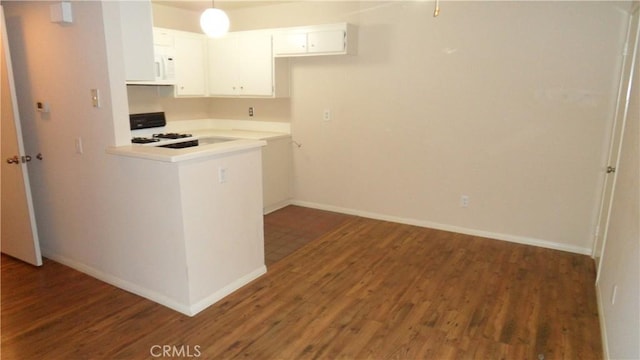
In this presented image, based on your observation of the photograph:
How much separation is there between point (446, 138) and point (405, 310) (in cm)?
210

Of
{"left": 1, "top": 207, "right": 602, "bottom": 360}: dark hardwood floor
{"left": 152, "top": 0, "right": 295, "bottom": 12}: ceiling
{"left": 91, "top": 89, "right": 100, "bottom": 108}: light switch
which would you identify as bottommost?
{"left": 1, "top": 207, "right": 602, "bottom": 360}: dark hardwood floor

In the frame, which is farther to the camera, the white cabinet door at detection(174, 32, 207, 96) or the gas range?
the white cabinet door at detection(174, 32, 207, 96)

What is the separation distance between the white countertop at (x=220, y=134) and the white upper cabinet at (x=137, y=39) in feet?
1.78

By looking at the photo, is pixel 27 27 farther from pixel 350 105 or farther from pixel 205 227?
pixel 350 105

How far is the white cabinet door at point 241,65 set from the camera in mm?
4902

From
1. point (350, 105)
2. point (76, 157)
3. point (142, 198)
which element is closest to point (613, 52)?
point (350, 105)

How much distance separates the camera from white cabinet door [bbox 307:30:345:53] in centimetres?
443

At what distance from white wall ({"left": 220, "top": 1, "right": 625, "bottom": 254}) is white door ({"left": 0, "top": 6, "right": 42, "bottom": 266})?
9.46 ft

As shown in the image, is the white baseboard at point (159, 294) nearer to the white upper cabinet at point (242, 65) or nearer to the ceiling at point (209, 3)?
the white upper cabinet at point (242, 65)

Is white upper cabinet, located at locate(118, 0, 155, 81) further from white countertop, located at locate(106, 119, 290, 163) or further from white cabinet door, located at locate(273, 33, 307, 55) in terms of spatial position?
white cabinet door, located at locate(273, 33, 307, 55)

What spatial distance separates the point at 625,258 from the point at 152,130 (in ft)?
15.7

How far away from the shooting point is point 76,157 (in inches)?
124

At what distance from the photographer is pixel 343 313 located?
2814 millimetres

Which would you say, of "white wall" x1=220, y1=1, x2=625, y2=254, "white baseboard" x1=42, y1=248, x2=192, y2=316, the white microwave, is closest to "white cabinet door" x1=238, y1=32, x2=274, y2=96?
"white wall" x1=220, y1=1, x2=625, y2=254
